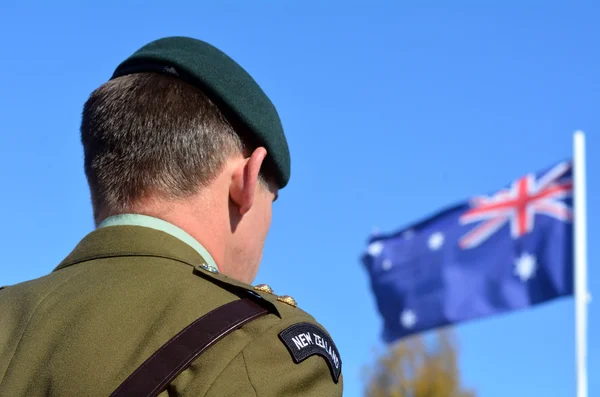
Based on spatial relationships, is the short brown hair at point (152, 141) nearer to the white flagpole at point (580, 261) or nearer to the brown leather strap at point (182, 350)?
the brown leather strap at point (182, 350)

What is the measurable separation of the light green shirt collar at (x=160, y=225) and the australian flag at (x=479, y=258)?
933cm

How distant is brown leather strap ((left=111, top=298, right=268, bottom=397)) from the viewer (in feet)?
4.94

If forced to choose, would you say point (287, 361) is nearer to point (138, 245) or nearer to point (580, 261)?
point (138, 245)

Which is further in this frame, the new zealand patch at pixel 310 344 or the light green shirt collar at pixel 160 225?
the light green shirt collar at pixel 160 225

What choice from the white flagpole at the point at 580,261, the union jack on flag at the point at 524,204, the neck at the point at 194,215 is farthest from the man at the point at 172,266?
the union jack on flag at the point at 524,204

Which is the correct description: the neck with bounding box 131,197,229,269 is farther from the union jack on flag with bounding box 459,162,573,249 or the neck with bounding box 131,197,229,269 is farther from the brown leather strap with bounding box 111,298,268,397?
the union jack on flag with bounding box 459,162,573,249

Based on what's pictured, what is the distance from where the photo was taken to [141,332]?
160cm

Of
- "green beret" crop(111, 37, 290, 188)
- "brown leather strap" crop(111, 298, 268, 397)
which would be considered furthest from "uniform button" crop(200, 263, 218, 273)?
"green beret" crop(111, 37, 290, 188)

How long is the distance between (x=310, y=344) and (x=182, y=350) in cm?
22

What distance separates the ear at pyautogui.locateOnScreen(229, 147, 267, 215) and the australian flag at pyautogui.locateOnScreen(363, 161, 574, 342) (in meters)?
9.27

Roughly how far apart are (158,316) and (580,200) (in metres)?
9.81

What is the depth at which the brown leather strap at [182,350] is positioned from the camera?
1505 millimetres

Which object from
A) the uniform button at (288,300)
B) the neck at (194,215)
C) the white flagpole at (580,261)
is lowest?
the uniform button at (288,300)

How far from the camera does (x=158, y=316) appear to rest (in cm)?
162
